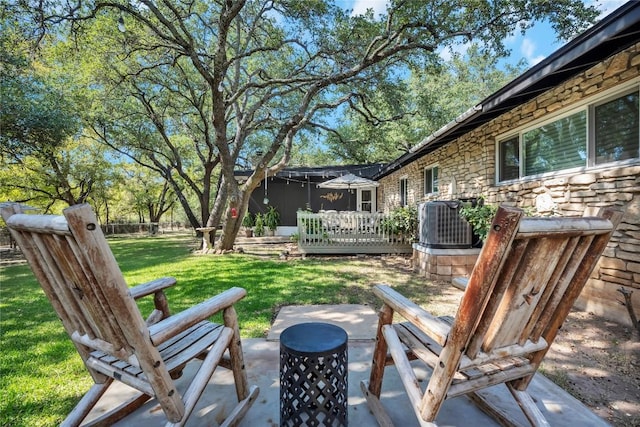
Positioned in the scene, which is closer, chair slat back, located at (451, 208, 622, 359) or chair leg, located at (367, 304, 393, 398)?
chair slat back, located at (451, 208, 622, 359)

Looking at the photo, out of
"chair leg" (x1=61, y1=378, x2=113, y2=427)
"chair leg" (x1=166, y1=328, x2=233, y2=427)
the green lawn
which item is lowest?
the green lawn

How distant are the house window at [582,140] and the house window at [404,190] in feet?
18.3

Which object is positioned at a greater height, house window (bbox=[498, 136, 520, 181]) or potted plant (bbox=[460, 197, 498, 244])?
house window (bbox=[498, 136, 520, 181])

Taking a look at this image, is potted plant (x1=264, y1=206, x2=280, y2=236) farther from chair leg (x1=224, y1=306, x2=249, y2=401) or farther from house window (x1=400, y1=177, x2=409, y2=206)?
chair leg (x1=224, y1=306, x2=249, y2=401)

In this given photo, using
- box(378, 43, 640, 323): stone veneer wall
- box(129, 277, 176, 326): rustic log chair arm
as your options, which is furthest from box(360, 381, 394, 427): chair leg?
box(378, 43, 640, 323): stone veneer wall

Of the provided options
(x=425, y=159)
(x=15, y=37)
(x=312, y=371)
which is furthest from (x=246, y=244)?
(x=312, y=371)

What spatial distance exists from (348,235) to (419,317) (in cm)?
663

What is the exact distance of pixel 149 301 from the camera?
4246 mm

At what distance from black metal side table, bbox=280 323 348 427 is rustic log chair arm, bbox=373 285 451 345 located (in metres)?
0.35

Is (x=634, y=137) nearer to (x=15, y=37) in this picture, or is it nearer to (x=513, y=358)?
(x=513, y=358)

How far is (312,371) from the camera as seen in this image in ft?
4.87

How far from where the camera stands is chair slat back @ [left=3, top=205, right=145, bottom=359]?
3.65 ft

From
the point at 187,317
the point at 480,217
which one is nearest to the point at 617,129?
the point at 480,217

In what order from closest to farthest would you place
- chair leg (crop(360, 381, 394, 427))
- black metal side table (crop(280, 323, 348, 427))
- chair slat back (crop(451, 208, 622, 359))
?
1. chair slat back (crop(451, 208, 622, 359))
2. black metal side table (crop(280, 323, 348, 427))
3. chair leg (crop(360, 381, 394, 427))
